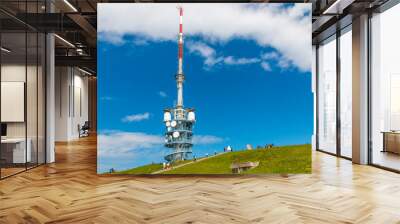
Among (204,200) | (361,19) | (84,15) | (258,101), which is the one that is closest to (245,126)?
(258,101)

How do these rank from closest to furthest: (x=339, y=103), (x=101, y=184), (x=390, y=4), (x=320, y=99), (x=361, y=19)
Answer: (x=101, y=184) → (x=390, y=4) → (x=361, y=19) → (x=339, y=103) → (x=320, y=99)

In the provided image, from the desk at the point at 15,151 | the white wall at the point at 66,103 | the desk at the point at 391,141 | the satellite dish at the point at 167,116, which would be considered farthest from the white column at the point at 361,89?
the white wall at the point at 66,103

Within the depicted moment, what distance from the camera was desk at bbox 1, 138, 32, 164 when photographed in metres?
6.52

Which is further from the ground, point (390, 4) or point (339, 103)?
point (390, 4)

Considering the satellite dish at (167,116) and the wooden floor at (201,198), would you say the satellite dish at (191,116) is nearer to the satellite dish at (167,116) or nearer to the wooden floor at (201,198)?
the satellite dish at (167,116)

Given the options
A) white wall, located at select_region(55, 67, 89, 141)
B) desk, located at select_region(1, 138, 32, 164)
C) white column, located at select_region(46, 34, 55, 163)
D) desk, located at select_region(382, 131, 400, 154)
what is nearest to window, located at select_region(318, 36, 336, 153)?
desk, located at select_region(382, 131, 400, 154)

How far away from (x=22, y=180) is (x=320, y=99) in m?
8.22

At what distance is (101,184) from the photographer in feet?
19.7

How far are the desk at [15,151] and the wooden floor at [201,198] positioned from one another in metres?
0.31

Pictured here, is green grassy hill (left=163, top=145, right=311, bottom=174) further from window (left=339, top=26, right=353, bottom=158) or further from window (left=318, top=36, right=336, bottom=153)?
window (left=318, top=36, right=336, bottom=153)

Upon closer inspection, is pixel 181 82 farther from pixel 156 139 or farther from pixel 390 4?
pixel 390 4

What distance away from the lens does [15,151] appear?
690cm

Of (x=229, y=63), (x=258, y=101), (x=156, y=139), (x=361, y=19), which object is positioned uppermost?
(x=361, y=19)

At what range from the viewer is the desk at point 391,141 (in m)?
7.20
